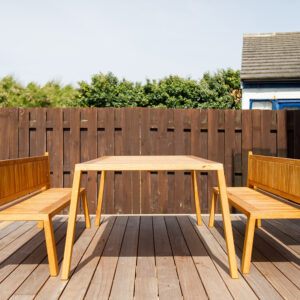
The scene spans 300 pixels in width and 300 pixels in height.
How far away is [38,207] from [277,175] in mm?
2069

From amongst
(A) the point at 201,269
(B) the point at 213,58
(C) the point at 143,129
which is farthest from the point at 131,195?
(B) the point at 213,58

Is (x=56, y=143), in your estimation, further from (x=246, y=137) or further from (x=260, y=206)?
(x=260, y=206)

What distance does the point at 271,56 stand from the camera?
31.2ft

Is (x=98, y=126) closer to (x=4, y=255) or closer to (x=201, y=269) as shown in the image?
(x=4, y=255)

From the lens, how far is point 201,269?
90.4 inches

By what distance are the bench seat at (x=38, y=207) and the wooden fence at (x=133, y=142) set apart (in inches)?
40.6

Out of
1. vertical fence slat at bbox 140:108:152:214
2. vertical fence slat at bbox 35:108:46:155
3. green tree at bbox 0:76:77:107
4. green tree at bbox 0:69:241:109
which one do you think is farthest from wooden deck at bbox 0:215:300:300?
green tree at bbox 0:76:77:107

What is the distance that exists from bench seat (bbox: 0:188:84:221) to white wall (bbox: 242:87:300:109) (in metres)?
7.21

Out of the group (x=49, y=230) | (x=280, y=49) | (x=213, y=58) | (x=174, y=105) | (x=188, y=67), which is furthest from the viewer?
(x=213, y=58)

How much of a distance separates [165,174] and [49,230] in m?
2.12

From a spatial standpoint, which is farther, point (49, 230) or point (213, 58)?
point (213, 58)

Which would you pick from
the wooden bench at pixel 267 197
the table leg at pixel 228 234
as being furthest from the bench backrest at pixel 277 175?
the table leg at pixel 228 234

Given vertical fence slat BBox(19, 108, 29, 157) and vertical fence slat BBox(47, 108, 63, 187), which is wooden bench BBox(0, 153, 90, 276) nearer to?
vertical fence slat BBox(47, 108, 63, 187)

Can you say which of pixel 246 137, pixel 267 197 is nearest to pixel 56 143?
pixel 246 137
